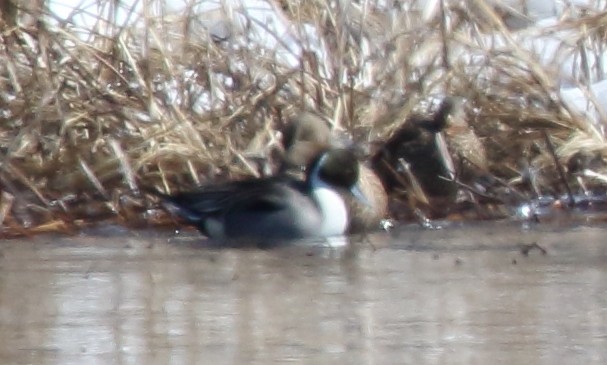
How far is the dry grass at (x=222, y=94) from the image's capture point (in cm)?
732

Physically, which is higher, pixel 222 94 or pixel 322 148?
pixel 222 94

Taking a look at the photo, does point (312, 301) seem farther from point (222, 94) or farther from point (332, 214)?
point (222, 94)

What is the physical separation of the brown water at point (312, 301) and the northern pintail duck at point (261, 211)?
0.21 metres

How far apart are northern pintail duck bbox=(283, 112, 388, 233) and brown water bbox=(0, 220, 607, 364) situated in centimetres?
37

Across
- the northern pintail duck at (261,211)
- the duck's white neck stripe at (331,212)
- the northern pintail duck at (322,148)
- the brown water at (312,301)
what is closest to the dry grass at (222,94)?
the northern pintail duck at (322,148)

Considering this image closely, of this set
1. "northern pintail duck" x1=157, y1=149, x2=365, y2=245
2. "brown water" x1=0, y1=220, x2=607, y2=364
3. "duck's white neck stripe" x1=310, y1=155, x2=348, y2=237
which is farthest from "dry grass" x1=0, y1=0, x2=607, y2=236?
"brown water" x1=0, y1=220, x2=607, y2=364

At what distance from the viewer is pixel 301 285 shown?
5.09 meters

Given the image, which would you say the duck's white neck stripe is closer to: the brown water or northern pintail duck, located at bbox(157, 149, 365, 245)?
northern pintail duck, located at bbox(157, 149, 365, 245)

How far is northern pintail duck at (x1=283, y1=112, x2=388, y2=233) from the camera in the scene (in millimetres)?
6941

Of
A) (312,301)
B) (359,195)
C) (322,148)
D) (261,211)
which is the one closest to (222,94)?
(322,148)

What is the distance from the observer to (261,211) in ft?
22.0

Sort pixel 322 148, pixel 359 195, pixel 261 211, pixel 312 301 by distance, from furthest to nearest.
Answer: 1. pixel 322 148
2. pixel 359 195
3. pixel 261 211
4. pixel 312 301

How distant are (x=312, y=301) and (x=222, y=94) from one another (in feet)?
10.1

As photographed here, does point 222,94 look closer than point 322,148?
No
